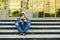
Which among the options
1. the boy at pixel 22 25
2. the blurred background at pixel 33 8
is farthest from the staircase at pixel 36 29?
the blurred background at pixel 33 8

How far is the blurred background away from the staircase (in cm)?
215

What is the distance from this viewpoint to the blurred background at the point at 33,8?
1173 centimetres

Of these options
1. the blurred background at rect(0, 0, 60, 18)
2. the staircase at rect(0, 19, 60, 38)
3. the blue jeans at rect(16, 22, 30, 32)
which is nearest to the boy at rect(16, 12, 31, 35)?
the blue jeans at rect(16, 22, 30, 32)

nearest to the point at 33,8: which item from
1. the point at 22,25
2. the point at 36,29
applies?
the point at 36,29

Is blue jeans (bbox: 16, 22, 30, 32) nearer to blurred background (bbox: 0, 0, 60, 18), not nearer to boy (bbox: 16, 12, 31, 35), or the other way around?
boy (bbox: 16, 12, 31, 35)

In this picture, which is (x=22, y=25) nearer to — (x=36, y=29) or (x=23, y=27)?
Answer: (x=23, y=27)

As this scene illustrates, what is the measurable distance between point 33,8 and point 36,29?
3452 mm

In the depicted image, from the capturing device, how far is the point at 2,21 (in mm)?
9711

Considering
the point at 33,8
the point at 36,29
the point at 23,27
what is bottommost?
the point at 36,29

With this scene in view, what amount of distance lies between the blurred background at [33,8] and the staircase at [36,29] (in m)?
2.15

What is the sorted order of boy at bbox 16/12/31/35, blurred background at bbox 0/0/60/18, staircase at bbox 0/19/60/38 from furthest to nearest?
blurred background at bbox 0/0/60/18, staircase at bbox 0/19/60/38, boy at bbox 16/12/31/35

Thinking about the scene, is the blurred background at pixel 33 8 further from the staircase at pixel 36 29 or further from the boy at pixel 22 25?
the boy at pixel 22 25

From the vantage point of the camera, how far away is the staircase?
25.6 ft

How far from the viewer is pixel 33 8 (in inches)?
464
